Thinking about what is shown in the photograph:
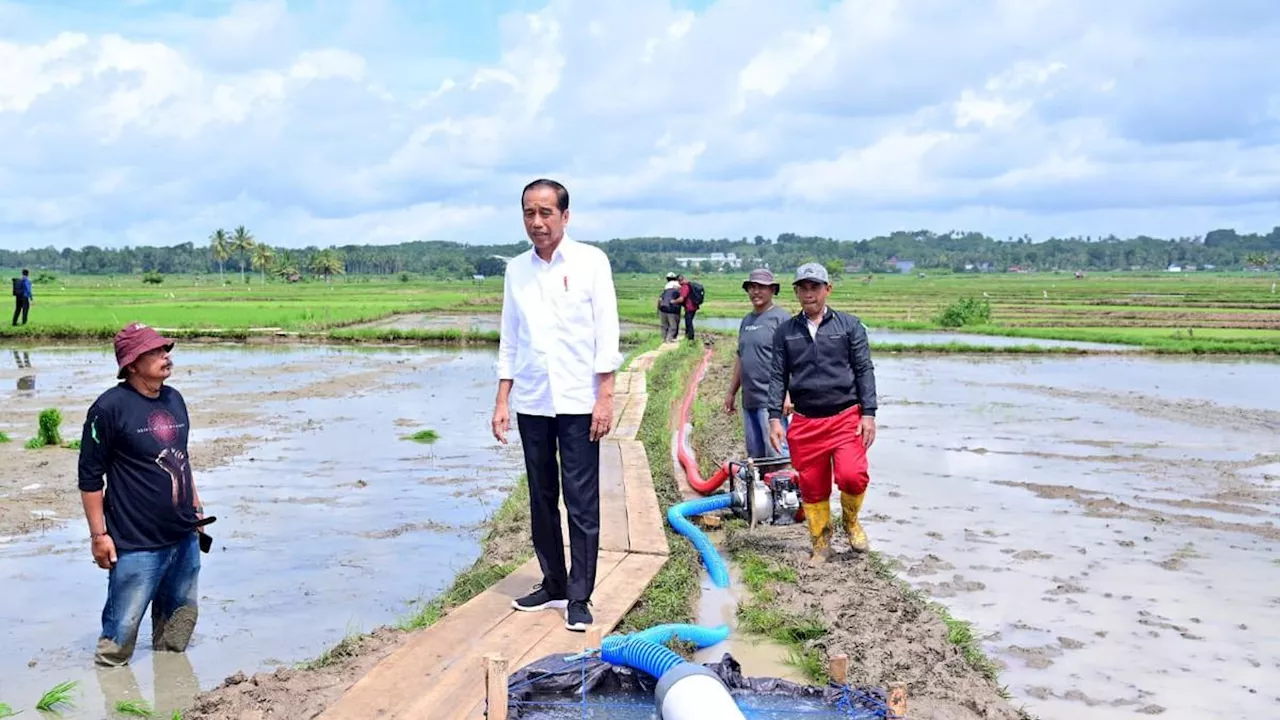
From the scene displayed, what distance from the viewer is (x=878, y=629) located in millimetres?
5332

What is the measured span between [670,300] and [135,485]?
1791cm

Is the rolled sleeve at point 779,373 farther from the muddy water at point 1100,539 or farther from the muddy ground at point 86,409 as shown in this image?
the muddy ground at point 86,409

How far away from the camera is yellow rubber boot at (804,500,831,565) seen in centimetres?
671

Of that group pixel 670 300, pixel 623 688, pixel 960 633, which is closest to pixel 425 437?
pixel 960 633

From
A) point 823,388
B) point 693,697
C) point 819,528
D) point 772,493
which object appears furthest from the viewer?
point 772,493

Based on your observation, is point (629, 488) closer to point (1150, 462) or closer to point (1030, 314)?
point (1150, 462)

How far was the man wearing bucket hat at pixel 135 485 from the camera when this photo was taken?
4762mm

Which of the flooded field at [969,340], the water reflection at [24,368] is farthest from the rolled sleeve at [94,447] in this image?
the flooded field at [969,340]

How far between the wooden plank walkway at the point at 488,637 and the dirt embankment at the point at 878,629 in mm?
804

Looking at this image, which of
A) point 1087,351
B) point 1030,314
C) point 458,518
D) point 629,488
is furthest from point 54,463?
point 1030,314

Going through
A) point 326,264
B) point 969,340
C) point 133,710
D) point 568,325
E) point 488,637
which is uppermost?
point 326,264

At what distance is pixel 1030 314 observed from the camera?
4153 cm

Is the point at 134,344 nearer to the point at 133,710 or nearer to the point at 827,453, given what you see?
the point at 133,710

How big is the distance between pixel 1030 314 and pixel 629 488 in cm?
3665
